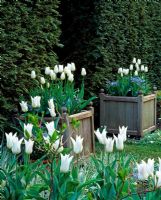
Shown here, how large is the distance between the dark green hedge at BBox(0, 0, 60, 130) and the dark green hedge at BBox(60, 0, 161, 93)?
1.74 m

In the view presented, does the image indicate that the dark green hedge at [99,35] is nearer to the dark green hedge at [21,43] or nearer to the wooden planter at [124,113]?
the wooden planter at [124,113]

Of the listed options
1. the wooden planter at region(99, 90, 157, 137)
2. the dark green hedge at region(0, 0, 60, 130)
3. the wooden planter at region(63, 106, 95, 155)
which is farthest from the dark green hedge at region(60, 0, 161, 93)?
the wooden planter at region(63, 106, 95, 155)

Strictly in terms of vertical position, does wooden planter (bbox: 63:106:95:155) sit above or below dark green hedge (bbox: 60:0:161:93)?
below

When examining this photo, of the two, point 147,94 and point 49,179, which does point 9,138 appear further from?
point 147,94

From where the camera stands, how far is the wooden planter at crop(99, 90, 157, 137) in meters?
8.67

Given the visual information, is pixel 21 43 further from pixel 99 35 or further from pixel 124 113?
pixel 124 113

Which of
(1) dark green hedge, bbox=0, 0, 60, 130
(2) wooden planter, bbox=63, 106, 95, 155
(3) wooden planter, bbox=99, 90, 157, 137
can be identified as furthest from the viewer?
(3) wooden planter, bbox=99, 90, 157, 137

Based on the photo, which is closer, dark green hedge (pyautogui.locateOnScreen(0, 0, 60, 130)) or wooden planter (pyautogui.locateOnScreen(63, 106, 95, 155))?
dark green hedge (pyautogui.locateOnScreen(0, 0, 60, 130))

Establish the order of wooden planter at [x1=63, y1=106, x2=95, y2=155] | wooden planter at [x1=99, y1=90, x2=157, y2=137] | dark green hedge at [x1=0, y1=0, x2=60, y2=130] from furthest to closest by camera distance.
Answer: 1. wooden planter at [x1=99, y1=90, x2=157, y2=137]
2. wooden planter at [x1=63, y1=106, x2=95, y2=155]
3. dark green hedge at [x1=0, y1=0, x2=60, y2=130]

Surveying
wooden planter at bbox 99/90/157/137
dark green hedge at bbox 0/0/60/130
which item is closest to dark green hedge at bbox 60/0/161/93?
wooden planter at bbox 99/90/157/137

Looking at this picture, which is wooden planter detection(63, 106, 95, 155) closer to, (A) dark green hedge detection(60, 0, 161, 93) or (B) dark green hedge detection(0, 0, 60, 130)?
(B) dark green hedge detection(0, 0, 60, 130)

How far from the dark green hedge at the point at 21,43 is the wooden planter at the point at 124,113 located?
2044 mm

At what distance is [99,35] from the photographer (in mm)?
8789

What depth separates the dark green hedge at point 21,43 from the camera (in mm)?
6012
